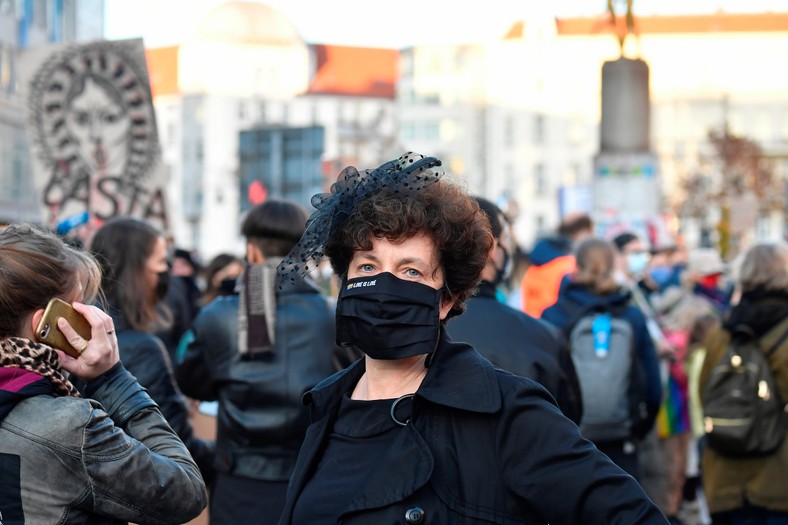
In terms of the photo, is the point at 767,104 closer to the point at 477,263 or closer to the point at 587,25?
the point at 587,25

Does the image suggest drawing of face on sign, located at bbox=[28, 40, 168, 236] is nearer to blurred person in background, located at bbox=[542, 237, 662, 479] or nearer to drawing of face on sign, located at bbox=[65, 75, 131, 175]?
drawing of face on sign, located at bbox=[65, 75, 131, 175]

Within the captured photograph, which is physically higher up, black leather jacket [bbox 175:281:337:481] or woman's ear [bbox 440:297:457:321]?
woman's ear [bbox 440:297:457:321]

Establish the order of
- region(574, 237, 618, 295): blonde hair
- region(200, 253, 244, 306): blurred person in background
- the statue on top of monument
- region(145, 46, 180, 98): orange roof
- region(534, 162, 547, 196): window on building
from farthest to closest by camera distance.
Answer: region(145, 46, 180, 98): orange roof → region(534, 162, 547, 196): window on building → the statue on top of monument → region(200, 253, 244, 306): blurred person in background → region(574, 237, 618, 295): blonde hair

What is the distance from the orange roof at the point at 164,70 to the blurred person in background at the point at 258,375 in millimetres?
112441

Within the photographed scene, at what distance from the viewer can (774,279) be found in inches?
289

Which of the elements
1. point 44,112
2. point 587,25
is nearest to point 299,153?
point 44,112

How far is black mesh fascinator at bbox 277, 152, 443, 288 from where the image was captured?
132 inches

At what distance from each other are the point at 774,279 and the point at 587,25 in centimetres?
10057

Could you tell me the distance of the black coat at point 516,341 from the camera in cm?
543

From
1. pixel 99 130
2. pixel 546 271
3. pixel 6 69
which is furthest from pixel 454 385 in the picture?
pixel 6 69

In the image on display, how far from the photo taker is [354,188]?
11.1ft

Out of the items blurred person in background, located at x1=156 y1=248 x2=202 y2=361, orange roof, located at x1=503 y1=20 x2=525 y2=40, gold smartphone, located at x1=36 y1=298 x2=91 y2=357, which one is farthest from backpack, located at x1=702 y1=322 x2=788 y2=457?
orange roof, located at x1=503 y1=20 x2=525 y2=40

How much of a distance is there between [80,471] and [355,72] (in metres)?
120

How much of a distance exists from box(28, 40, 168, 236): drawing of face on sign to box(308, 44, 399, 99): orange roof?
107 meters
